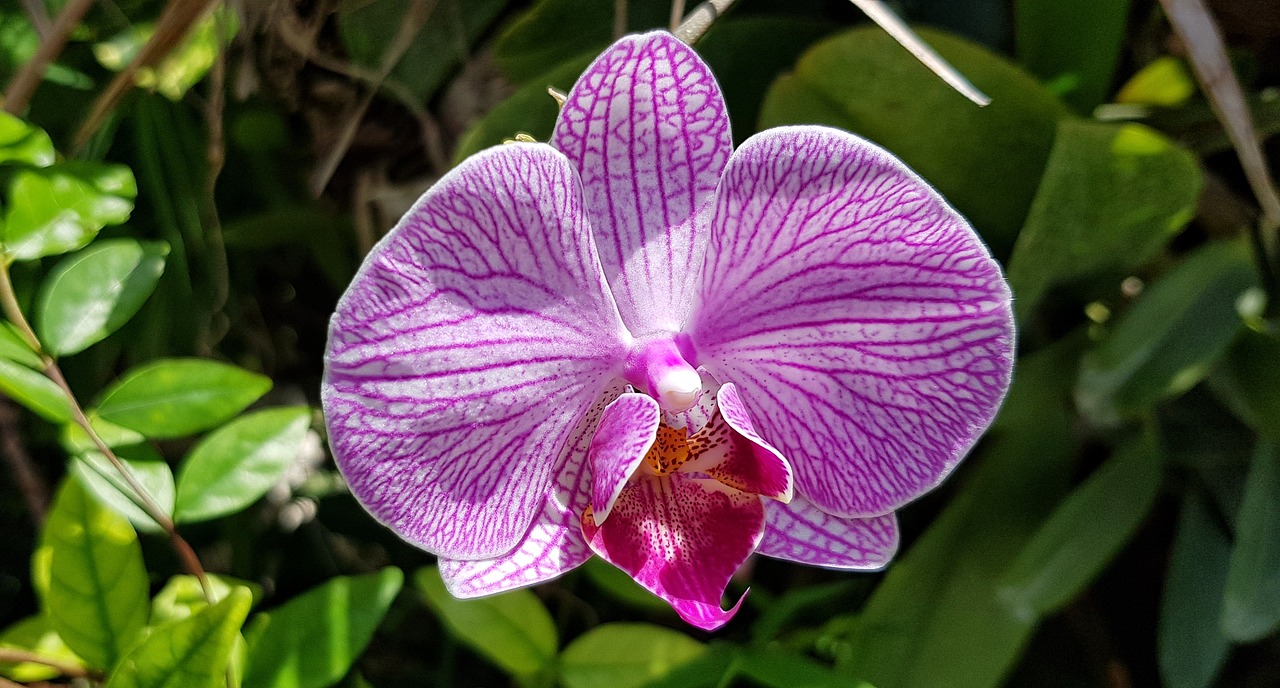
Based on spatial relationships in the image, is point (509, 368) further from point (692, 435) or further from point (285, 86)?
point (285, 86)

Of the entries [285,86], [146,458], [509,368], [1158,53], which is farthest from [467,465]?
[1158,53]

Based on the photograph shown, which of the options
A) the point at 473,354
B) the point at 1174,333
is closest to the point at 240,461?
the point at 473,354

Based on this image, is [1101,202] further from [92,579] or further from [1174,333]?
[92,579]

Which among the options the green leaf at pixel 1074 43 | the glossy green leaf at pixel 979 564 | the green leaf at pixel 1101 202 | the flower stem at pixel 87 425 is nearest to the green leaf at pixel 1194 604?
the glossy green leaf at pixel 979 564

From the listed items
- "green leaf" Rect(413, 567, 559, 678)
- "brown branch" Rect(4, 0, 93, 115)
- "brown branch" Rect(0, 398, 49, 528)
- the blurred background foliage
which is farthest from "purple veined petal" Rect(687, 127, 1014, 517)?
"brown branch" Rect(0, 398, 49, 528)

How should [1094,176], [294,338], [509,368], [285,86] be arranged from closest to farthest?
[509,368], [1094,176], [285,86], [294,338]
